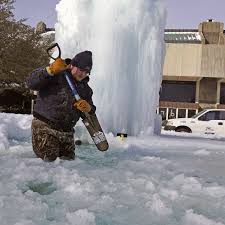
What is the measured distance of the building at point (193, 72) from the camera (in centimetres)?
3378

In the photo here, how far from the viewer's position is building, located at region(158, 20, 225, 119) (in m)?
33.8

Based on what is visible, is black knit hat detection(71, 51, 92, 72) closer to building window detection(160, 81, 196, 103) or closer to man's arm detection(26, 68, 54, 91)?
man's arm detection(26, 68, 54, 91)

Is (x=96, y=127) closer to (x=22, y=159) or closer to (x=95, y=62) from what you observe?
(x=22, y=159)

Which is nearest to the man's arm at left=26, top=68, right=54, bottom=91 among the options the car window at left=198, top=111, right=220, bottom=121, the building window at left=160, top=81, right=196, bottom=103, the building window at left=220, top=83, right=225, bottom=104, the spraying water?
the spraying water

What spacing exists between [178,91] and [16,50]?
17.6 metres

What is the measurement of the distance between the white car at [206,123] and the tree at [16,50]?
9613 mm

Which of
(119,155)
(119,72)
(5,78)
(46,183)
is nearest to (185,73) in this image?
(5,78)

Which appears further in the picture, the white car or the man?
the white car

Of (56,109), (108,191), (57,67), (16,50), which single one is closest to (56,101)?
(56,109)

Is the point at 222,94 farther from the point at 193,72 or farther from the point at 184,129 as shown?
the point at 184,129

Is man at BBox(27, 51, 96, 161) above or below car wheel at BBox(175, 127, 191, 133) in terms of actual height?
above

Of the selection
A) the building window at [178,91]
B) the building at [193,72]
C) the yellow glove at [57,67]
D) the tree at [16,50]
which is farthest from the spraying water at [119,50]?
the building window at [178,91]

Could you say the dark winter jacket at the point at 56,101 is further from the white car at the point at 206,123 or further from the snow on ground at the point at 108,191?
the white car at the point at 206,123

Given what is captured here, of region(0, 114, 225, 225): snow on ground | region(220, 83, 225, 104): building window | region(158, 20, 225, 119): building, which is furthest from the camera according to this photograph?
region(220, 83, 225, 104): building window
